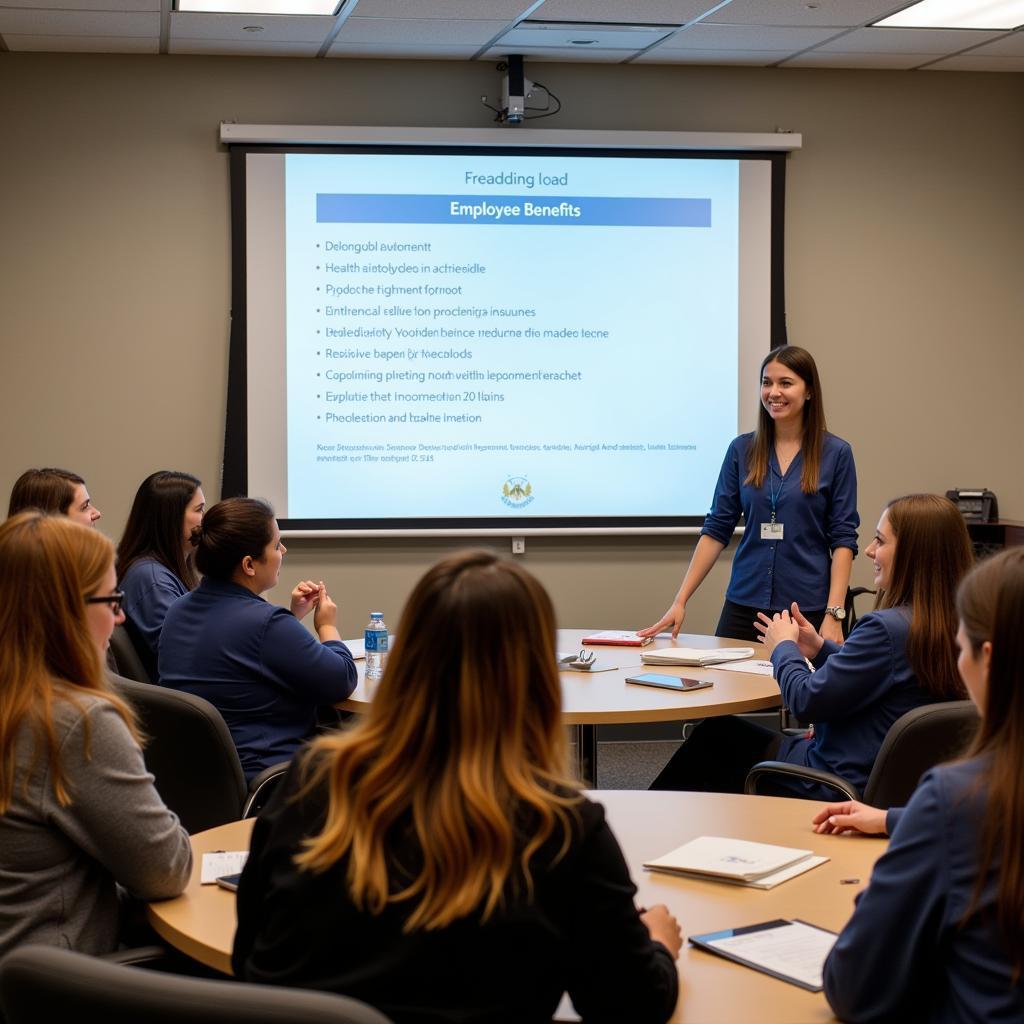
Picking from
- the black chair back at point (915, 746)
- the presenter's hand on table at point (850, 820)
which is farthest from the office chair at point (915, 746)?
the presenter's hand on table at point (850, 820)

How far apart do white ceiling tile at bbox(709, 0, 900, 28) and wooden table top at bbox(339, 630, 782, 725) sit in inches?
101

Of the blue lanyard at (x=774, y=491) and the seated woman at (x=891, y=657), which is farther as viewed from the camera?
the blue lanyard at (x=774, y=491)

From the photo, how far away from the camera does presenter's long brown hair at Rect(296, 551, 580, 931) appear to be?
1239 millimetres

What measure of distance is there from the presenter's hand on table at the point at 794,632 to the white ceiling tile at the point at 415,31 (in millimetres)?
2797

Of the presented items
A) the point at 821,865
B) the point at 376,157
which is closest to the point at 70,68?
the point at 376,157

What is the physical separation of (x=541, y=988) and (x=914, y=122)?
17.7ft

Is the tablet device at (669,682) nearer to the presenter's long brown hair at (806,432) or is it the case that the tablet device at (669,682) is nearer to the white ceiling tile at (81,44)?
the presenter's long brown hair at (806,432)

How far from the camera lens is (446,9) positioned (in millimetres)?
4664

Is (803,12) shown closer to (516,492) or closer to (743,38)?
(743,38)

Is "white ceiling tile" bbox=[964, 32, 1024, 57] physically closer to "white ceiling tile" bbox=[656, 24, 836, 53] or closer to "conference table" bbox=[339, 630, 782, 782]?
"white ceiling tile" bbox=[656, 24, 836, 53]

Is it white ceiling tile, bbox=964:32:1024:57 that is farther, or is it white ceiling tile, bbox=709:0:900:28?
white ceiling tile, bbox=964:32:1024:57

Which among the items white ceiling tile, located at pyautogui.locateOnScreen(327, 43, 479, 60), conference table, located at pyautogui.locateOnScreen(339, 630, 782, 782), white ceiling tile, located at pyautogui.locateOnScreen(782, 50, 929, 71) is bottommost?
conference table, located at pyautogui.locateOnScreen(339, 630, 782, 782)

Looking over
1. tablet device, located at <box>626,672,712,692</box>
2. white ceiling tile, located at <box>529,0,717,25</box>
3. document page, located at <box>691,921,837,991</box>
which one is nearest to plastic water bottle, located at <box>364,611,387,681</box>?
tablet device, located at <box>626,672,712,692</box>

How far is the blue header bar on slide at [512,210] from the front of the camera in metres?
5.45
